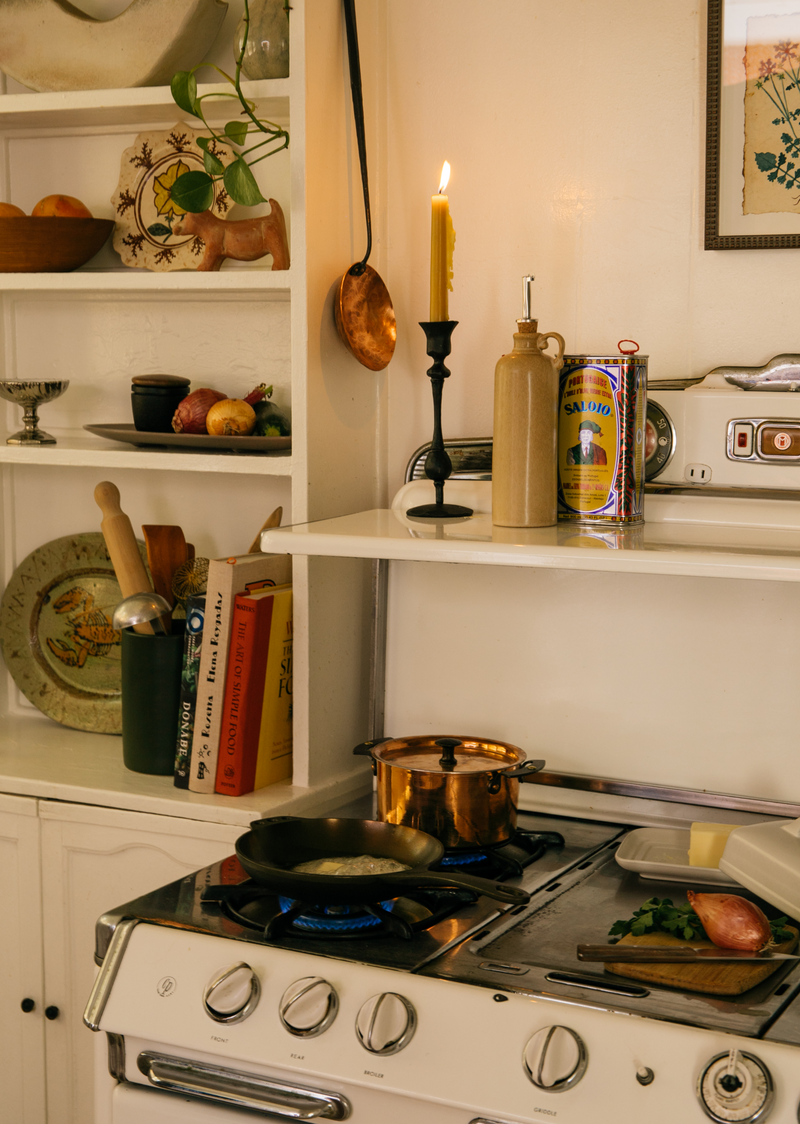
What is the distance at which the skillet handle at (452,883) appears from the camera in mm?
1235

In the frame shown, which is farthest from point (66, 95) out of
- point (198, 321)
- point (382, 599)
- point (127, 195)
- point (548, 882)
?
point (548, 882)

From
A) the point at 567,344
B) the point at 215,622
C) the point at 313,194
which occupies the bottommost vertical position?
the point at 215,622

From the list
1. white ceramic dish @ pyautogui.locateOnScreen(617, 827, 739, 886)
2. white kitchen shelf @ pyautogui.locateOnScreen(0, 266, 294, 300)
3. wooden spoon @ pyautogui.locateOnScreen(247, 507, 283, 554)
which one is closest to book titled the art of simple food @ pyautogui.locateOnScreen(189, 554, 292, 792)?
wooden spoon @ pyautogui.locateOnScreen(247, 507, 283, 554)

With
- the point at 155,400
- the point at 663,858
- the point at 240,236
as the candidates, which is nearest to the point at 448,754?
the point at 663,858

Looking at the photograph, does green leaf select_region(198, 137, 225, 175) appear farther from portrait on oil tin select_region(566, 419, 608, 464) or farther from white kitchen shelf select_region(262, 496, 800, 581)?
portrait on oil tin select_region(566, 419, 608, 464)

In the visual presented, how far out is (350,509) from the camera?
1883 millimetres

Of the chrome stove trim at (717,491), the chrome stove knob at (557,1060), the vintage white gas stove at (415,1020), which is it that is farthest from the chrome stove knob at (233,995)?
the chrome stove trim at (717,491)

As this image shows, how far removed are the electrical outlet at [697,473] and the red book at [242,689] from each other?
0.65 m

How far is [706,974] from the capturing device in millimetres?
1176

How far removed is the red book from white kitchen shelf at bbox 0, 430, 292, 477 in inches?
8.1

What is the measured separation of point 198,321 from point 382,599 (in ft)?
2.00

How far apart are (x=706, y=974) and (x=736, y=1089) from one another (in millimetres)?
150

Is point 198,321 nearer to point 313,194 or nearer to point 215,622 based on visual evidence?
point 313,194

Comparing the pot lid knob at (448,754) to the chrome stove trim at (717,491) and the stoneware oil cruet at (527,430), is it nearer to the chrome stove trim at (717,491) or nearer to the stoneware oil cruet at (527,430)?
the stoneware oil cruet at (527,430)
